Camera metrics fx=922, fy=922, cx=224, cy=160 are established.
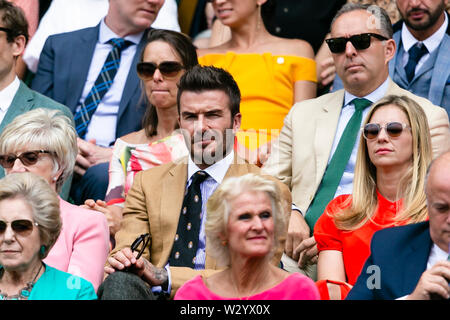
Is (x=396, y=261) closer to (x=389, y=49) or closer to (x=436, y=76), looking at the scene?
(x=389, y=49)

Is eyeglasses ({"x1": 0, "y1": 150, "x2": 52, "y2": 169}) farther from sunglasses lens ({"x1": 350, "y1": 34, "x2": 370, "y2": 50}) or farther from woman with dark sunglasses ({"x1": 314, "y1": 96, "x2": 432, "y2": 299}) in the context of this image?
sunglasses lens ({"x1": 350, "y1": 34, "x2": 370, "y2": 50})

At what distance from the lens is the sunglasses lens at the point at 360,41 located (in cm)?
531

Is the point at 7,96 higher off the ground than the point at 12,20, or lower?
lower

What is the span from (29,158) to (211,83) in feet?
3.36

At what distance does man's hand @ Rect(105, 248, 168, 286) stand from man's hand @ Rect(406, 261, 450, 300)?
52.0 inches

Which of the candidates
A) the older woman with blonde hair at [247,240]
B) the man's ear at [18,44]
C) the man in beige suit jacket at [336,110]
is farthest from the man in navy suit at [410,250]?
the man's ear at [18,44]

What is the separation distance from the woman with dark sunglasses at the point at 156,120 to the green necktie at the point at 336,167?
853mm

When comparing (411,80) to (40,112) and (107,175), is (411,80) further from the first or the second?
(40,112)

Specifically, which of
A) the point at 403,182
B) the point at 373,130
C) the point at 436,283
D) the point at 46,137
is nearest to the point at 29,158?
the point at 46,137

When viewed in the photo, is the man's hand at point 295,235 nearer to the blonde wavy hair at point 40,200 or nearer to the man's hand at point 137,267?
the man's hand at point 137,267

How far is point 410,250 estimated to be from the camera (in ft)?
12.2

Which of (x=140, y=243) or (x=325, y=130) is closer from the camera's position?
(x=140, y=243)

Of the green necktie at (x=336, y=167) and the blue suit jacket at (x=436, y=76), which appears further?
the blue suit jacket at (x=436, y=76)

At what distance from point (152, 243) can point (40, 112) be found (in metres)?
1.00
